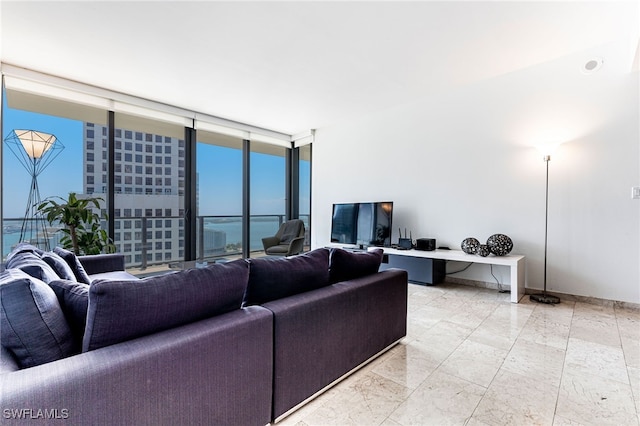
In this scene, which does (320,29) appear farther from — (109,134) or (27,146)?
(27,146)

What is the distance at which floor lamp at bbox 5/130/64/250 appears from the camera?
3.29 m

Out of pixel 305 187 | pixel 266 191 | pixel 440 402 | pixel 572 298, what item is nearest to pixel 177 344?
pixel 440 402

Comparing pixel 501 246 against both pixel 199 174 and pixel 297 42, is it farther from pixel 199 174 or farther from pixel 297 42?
pixel 199 174

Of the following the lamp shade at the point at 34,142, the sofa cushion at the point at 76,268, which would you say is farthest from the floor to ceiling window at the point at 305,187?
the sofa cushion at the point at 76,268

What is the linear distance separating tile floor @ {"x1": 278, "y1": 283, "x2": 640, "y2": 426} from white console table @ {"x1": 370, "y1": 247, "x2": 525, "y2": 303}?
40 centimetres

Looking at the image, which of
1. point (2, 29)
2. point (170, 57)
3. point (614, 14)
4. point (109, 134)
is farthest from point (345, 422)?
point (109, 134)

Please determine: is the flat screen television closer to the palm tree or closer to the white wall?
the white wall

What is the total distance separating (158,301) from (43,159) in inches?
149

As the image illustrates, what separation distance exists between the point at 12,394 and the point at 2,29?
3.34 metres

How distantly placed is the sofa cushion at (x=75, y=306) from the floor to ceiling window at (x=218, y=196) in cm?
383

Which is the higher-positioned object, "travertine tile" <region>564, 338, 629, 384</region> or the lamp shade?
the lamp shade

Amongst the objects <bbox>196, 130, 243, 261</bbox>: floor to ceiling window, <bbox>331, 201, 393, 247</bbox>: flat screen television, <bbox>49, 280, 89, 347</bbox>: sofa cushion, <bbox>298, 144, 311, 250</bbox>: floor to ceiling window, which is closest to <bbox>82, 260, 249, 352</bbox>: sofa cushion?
<bbox>49, 280, 89, 347</bbox>: sofa cushion

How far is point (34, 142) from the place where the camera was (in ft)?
10.8

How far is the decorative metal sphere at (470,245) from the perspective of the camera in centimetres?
360
